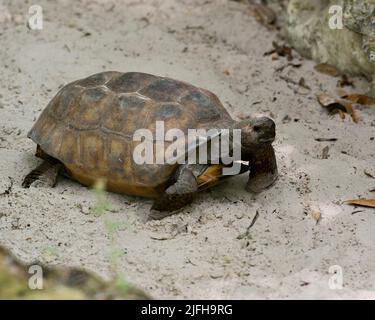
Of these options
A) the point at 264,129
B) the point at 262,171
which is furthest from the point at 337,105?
the point at 264,129

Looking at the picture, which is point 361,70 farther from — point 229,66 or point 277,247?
point 277,247

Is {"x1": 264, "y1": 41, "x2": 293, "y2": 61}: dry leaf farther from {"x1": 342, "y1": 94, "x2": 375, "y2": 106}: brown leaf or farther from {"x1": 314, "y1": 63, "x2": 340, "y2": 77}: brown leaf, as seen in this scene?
{"x1": 342, "y1": 94, "x2": 375, "y2": 106}: brown leaf

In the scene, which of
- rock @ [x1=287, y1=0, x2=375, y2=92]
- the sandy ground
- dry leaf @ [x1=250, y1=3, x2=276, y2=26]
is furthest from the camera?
dry leaf @ [x1=250, y1=3, x2=276, y2=26]

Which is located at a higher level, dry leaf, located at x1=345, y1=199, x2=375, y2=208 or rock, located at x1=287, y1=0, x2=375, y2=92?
rock, located at x1=287, y1=0, x2=375, y2=92

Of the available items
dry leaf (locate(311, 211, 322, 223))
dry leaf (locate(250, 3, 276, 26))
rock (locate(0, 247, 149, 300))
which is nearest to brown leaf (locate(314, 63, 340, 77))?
dry leaf (locate(250, 3, 276, 26))

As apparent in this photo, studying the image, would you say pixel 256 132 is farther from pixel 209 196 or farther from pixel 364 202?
pixel 364 202

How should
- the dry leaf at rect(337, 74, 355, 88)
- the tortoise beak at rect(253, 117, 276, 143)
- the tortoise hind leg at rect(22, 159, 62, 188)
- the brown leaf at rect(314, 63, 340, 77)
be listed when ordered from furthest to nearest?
the brown leaf at rect(314, 63, 340, 77)
the dry leaf at rect(337, 74, 355, 88)
the tortoise hind leg at rect(22, 159, 62, 188)
the tortoise beak at rect(253, 117, 276, 143)

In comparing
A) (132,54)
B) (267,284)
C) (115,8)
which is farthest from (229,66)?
(267,284)
